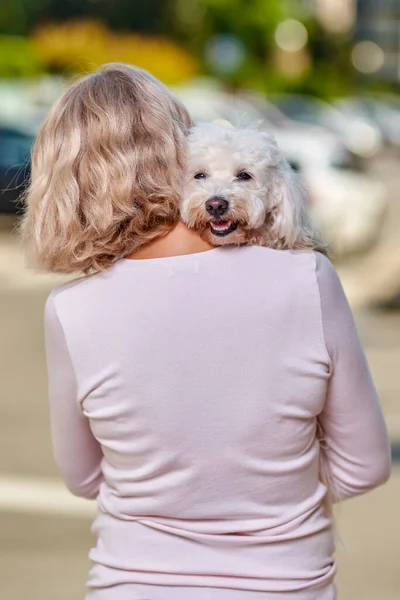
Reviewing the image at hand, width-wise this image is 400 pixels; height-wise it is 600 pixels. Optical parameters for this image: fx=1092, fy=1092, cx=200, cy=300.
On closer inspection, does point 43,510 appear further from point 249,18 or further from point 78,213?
point 249,18

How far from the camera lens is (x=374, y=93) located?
183 feet

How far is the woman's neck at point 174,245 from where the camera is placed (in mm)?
A: 1824

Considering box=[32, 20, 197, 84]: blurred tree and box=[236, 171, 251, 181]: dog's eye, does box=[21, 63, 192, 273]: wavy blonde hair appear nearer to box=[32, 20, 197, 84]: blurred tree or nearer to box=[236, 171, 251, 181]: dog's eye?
box=[236, 171, 251, 181]: dog's eye

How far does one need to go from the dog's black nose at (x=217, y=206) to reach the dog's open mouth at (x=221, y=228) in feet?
0.04

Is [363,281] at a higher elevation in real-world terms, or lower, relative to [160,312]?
lower

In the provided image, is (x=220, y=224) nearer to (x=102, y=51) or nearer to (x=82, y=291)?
(x=82, y=291)

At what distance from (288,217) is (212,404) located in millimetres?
364

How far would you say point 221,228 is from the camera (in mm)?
1827

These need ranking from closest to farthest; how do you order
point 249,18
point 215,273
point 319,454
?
1. point 215,273
2. point 319,454
3. point 249,18

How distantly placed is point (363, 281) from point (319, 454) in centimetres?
930

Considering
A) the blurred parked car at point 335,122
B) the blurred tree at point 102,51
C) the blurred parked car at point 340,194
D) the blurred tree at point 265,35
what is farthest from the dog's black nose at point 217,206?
the blurred tree at point 265,35

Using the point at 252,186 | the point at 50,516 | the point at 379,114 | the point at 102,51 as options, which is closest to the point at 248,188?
the point at 252,186

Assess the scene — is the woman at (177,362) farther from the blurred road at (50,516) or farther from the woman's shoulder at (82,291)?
the blurred road at (50,516)

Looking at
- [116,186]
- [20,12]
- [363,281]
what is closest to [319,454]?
[116,186]
